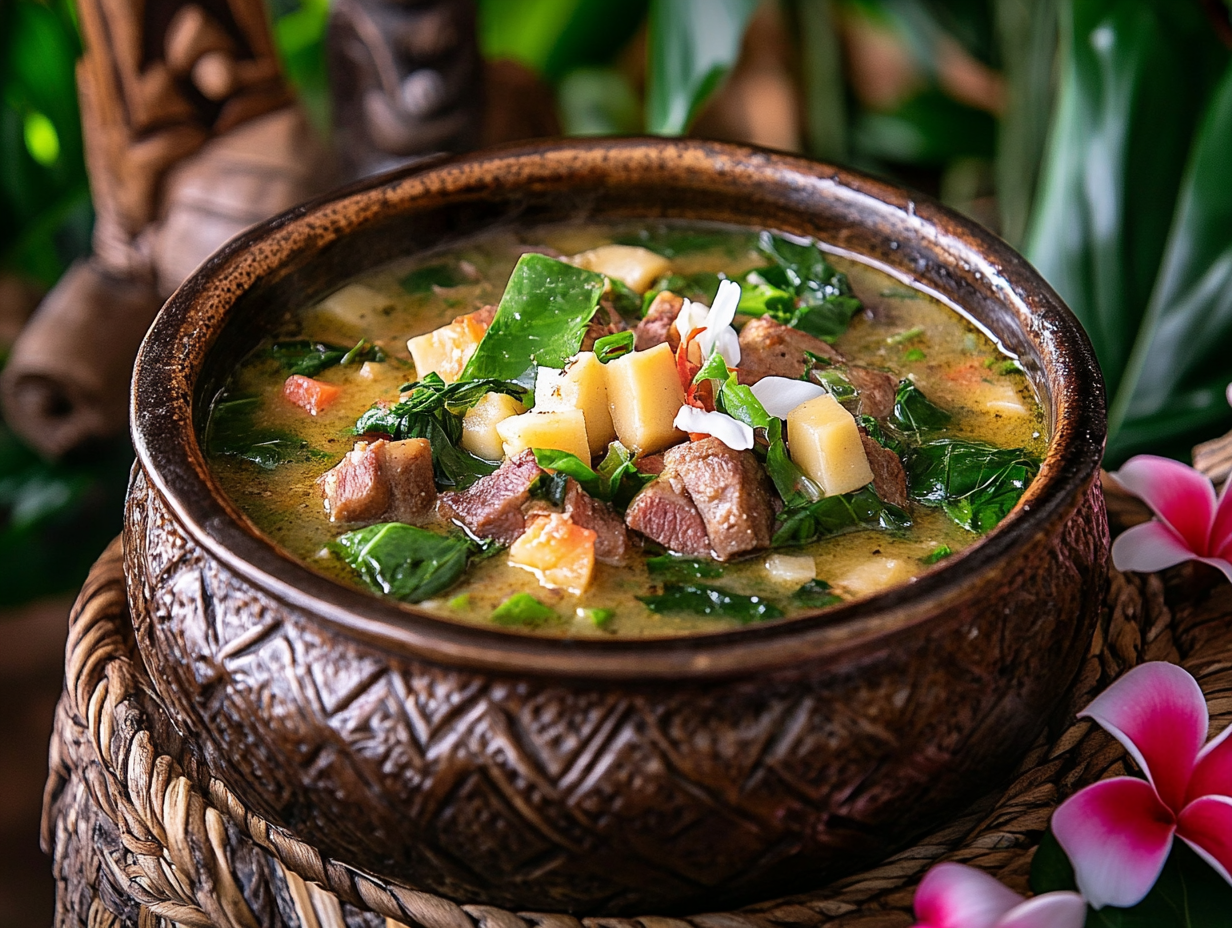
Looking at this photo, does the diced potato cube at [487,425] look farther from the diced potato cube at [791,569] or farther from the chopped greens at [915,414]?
the chopped greens at [915,414]

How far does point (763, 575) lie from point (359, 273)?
3.43 feet

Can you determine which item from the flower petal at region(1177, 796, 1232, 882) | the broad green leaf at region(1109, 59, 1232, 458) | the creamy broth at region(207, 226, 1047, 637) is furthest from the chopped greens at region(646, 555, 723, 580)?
the broad green leaf at region(1109, 59, 1232, 458)

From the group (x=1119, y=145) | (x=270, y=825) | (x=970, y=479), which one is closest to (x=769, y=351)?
(x=970, y=479)

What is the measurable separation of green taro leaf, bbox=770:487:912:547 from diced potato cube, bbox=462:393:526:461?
44 cm

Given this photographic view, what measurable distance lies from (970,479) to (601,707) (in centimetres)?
78

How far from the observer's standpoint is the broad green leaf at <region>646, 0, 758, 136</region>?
3908 millimetres

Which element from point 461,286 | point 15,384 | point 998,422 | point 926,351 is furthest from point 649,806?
point 15,384

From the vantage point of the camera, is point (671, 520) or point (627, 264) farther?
point (627, 264)

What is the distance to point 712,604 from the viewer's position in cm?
168

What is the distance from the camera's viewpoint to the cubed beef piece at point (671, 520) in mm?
1760

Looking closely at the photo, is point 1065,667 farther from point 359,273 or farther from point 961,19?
point 961,19

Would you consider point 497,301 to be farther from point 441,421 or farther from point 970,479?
point 970,479

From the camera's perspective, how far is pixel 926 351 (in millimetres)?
2238

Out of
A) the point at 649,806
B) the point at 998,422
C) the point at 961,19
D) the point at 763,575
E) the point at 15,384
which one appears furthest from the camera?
the point at 961,19
